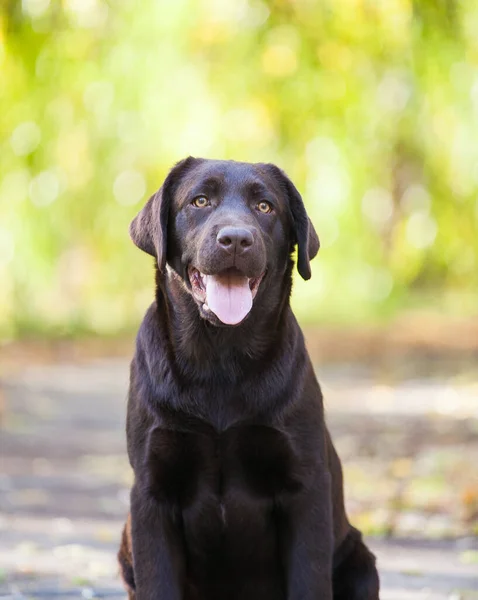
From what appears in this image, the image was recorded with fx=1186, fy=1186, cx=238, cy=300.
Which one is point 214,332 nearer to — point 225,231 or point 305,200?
point 225,231

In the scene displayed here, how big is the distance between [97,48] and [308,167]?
10.4 feet

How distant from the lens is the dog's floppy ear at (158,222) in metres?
3.63

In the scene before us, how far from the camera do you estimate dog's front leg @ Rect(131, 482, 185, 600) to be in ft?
11.3

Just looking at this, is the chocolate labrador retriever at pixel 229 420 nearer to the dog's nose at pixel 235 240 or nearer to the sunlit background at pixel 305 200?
the dog's nose at pixel 235 240

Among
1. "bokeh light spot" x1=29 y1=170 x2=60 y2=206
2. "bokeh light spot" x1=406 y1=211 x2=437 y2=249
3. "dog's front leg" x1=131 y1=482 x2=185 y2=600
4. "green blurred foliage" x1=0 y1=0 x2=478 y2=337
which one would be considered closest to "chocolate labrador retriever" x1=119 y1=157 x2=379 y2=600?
"dog's front leg" x1=131 y1=482 x2=185 y2=600

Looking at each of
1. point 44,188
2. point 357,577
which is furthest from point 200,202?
point 44,188

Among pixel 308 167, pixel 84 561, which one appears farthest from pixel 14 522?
pixel 308 167

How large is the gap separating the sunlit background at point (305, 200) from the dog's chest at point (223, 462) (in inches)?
49.6

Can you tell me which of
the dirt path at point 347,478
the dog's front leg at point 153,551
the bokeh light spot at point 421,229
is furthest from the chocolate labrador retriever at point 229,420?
the bokeh light spot at point 421,229

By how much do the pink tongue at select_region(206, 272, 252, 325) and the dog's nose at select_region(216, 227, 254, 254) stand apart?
118 mm

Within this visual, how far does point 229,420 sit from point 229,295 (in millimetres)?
369

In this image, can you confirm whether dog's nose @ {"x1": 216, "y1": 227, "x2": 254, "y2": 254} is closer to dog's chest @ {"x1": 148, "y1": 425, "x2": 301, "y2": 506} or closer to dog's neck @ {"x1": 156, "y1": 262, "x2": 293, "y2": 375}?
dog's neck @ {"x1": 156, "y1": 262, "x2": 293, "y2": 375}

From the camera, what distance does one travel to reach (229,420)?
344 cm

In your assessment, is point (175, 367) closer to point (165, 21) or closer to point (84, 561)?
point (84, 561)
